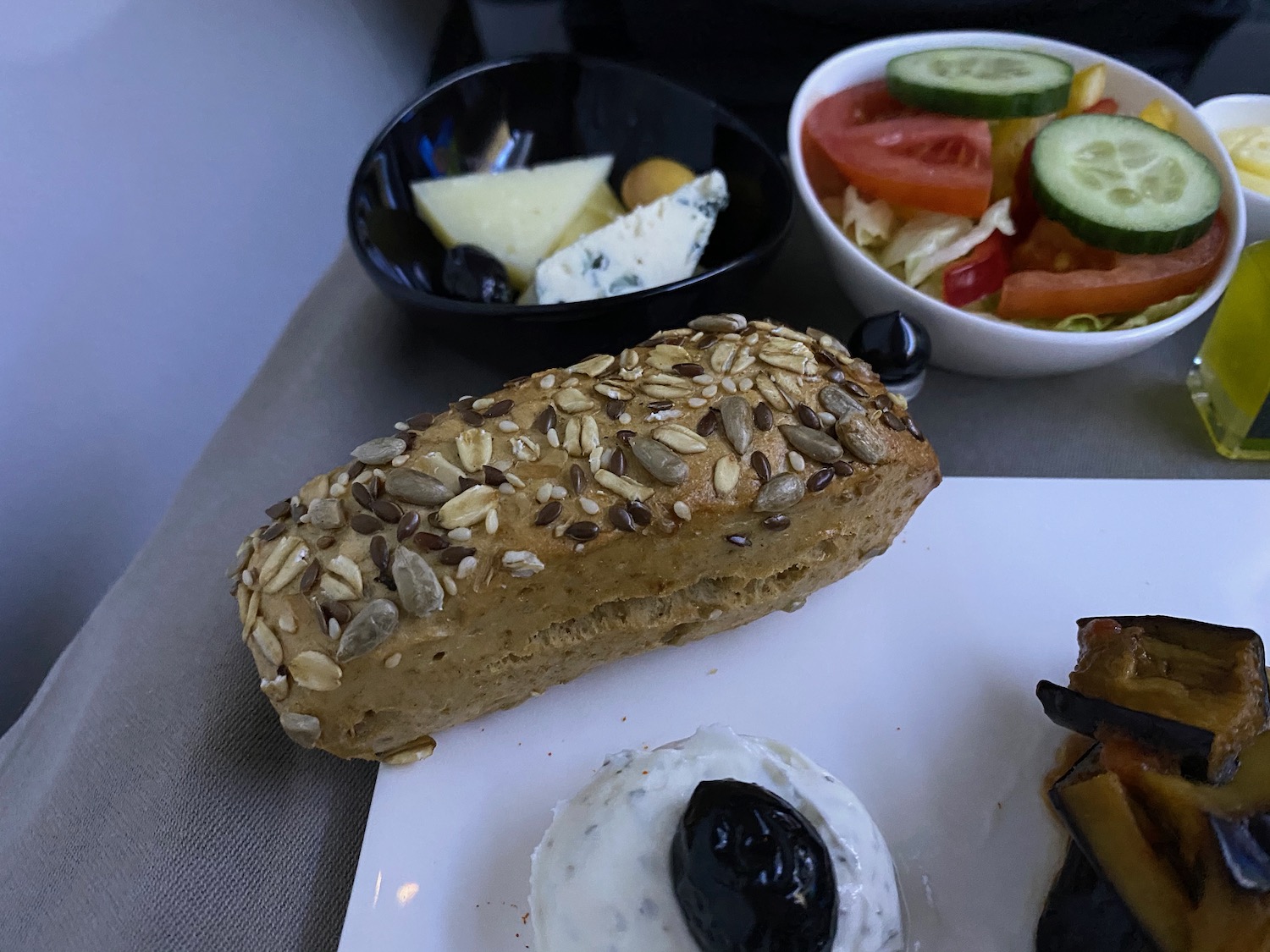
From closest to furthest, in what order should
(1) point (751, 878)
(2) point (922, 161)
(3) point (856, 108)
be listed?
(1) point (751, 878) < (2) point (922, 161) < (3) point (856, 108)

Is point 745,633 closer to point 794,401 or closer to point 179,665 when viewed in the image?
point 794,401

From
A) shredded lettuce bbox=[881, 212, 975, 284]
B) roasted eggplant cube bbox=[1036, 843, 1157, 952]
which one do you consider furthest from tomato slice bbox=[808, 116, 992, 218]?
roasted eggplant cube bbox=[1036, 843, 1157, 952]

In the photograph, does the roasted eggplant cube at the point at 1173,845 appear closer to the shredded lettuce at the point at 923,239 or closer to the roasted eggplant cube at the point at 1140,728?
the roasted eggplant cube at the point at 1140,728

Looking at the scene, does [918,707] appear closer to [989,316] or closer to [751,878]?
[751,878]

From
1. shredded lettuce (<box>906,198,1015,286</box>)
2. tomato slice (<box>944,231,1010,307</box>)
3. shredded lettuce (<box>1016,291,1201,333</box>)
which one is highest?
shredded lettuce (<box>906,198,1015,286</box>)

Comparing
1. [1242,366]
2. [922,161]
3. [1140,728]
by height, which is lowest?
[1242,366]

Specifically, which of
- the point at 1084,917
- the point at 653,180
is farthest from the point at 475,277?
the point at 1084,917

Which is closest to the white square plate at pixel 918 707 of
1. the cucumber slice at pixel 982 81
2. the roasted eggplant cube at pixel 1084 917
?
the roasted eggplant cube at pixel 1084 917

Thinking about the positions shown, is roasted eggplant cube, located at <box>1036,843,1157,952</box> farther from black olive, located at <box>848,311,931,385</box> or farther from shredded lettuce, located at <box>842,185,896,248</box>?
shredded lettuce, located at <box>842,185,896,248</box>
